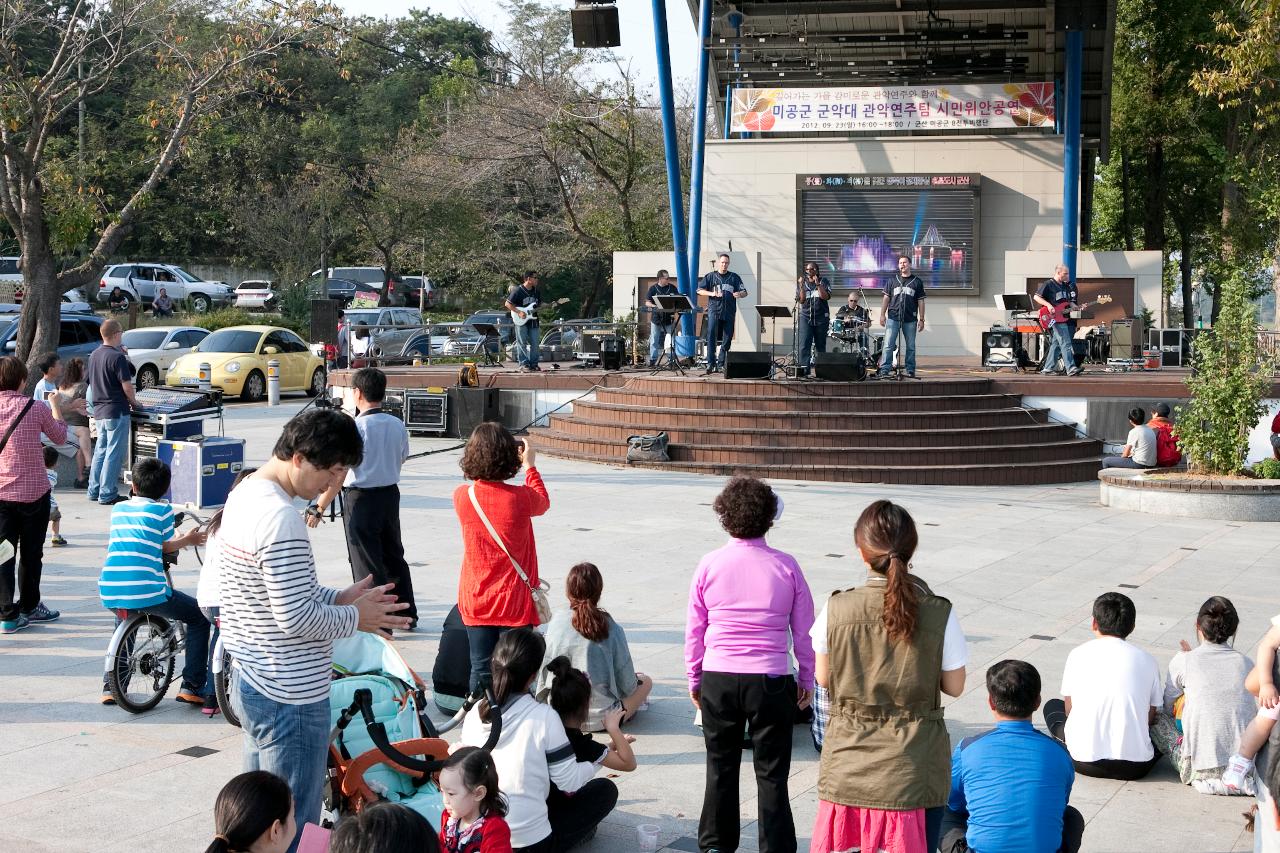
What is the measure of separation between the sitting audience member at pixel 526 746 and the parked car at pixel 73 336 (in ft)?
69.4

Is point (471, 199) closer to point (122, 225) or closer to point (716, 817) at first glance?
point (122, 225)

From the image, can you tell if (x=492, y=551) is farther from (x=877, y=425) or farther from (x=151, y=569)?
(x=877, y=425)

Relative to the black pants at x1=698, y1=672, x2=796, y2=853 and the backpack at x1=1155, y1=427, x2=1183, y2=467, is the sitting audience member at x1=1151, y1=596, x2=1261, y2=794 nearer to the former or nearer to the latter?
the black pants at x1=698, y1=672, x2=796, y2=853

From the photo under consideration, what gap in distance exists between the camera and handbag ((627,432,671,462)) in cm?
1839

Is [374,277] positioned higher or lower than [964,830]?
higher

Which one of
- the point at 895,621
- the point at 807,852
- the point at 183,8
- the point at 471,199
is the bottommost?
the point at 807,852

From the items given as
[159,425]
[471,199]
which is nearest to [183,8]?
[471,199]

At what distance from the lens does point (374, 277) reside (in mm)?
51625

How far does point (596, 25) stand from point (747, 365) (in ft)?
16.8

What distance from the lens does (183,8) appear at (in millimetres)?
30797

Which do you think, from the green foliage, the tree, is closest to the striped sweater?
the green foliage

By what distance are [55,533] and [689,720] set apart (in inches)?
276

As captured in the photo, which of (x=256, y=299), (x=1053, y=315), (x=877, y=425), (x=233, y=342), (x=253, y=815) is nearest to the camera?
(x=253, y=815)

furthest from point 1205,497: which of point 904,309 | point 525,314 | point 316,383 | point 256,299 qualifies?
point 256,299
